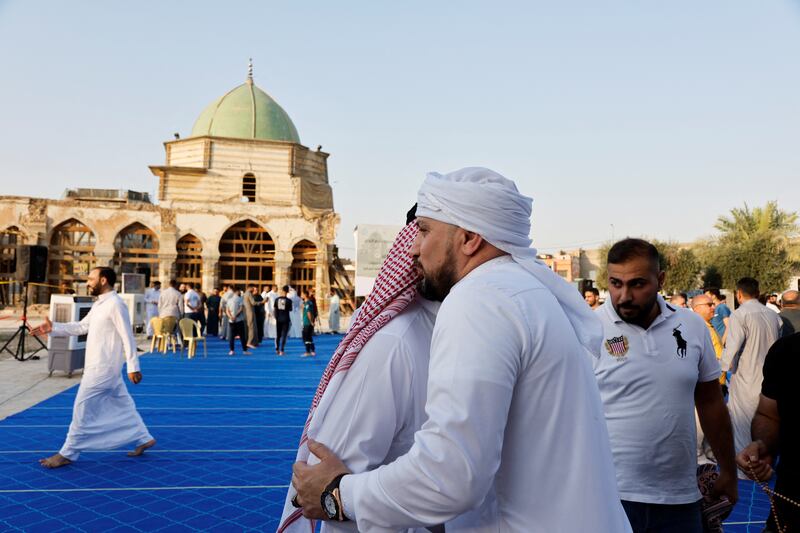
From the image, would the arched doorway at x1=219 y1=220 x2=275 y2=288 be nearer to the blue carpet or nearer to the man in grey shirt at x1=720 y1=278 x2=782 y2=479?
the blue carpet

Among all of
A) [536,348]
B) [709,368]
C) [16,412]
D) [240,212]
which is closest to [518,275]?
[536,348]

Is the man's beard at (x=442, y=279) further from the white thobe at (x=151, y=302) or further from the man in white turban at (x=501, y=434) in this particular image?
the white thobe at (x=151, y=302)

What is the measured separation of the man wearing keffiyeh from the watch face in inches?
6.7

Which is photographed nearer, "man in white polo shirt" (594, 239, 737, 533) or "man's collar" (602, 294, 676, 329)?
"man in white polo shirt" (594, 239, 737, 533)

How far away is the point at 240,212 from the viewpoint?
2720cm

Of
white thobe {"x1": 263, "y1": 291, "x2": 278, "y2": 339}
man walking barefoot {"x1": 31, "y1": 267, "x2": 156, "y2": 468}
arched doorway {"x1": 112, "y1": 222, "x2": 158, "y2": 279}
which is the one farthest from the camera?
arched doorway {"x1": 112, "y1": 222, "x2": 158, "y2": 279}

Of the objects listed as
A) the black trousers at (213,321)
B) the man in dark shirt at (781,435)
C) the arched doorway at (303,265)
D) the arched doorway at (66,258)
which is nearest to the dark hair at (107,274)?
the man in dark shirt at (781,435)

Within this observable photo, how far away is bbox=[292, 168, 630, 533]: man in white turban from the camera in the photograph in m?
1.22

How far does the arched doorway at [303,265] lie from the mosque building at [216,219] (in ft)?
0.15

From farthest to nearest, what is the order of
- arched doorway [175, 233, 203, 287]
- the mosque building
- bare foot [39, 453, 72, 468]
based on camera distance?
arched doorway [175, 233, 203, 287]
the mosque building
bare foot [39, 453, 72, 468]

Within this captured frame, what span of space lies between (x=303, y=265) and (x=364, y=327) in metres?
26.4

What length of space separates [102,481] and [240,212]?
23.1 metres

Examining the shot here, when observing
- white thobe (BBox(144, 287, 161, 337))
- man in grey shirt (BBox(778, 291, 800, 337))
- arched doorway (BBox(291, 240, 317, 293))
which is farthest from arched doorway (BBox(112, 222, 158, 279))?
man in grey shirt (BBox(778, 291, 800, 337))

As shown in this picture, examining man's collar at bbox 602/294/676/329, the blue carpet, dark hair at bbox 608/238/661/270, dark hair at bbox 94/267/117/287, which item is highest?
dark hair at bbox 608/238/661/270
